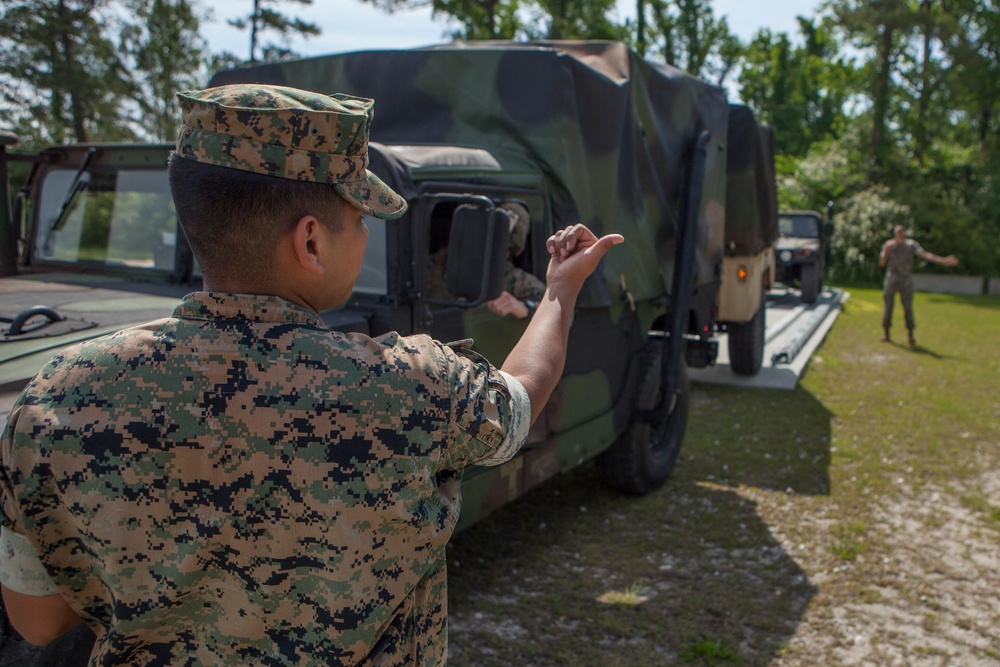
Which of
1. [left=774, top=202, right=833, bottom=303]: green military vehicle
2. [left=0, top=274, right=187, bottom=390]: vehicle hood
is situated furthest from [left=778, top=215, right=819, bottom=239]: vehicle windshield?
[left=0, top=274, right=187, bottom=390]: vehicle hood

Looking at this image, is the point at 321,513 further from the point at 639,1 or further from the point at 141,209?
the point at 639,1

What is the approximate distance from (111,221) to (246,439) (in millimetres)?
3233

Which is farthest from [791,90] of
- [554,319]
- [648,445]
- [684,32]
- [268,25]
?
[554,319]

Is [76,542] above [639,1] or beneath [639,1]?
beneath

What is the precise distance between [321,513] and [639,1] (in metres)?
30.0

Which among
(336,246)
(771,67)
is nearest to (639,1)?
(771,67)

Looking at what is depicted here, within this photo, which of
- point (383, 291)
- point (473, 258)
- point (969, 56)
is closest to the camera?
point (473, 258)

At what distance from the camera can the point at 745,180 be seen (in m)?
6.87

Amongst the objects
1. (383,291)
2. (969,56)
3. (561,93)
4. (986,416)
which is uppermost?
(969,56)

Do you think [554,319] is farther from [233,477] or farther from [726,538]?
[726,538]

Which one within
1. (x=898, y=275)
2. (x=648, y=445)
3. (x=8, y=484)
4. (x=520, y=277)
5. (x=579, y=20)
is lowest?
(x=648, y=445)

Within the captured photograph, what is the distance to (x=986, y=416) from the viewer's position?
7664mm

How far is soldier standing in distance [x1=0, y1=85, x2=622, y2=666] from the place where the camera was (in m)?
1.20

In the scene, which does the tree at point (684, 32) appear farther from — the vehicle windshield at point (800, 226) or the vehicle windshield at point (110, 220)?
the vehicle windshield at point (110, 220)
